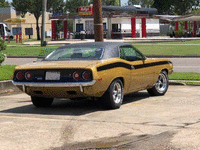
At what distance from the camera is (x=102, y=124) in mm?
8352

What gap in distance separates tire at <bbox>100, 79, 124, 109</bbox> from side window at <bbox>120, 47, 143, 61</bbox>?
2.60 ft

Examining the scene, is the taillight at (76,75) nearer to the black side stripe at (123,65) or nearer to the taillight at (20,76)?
the black side stripe at (123,65)

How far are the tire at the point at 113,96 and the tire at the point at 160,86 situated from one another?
1793 mm

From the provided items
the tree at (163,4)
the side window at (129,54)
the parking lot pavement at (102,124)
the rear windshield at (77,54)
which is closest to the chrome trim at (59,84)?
the parking lot pavement at (102,124)

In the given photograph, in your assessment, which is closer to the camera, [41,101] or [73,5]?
[41,101]

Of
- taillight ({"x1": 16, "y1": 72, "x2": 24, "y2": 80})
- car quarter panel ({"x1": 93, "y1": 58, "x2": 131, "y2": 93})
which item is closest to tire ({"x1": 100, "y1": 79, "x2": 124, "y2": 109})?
car quarter panel ({"x1": 93, "y1": 58, "x2": 131, "y2": 93})

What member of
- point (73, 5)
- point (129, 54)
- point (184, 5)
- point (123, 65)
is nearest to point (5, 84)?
point (129, 54)

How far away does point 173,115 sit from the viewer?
30.0 feet

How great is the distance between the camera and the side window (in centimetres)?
1079

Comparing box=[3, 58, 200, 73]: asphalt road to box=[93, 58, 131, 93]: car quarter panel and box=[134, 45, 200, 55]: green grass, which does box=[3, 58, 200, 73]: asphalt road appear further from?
box=[93, 58, 131, 93]: car quarter panel

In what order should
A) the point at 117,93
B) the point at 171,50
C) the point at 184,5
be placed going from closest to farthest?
the point at 117,93 → the point at 171,50 → the point at 184,5

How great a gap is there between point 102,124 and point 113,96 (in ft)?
5.52

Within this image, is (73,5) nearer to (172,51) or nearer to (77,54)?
(172,51)

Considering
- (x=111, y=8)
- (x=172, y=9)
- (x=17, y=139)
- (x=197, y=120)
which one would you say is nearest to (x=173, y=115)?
(x=197, y=120)
